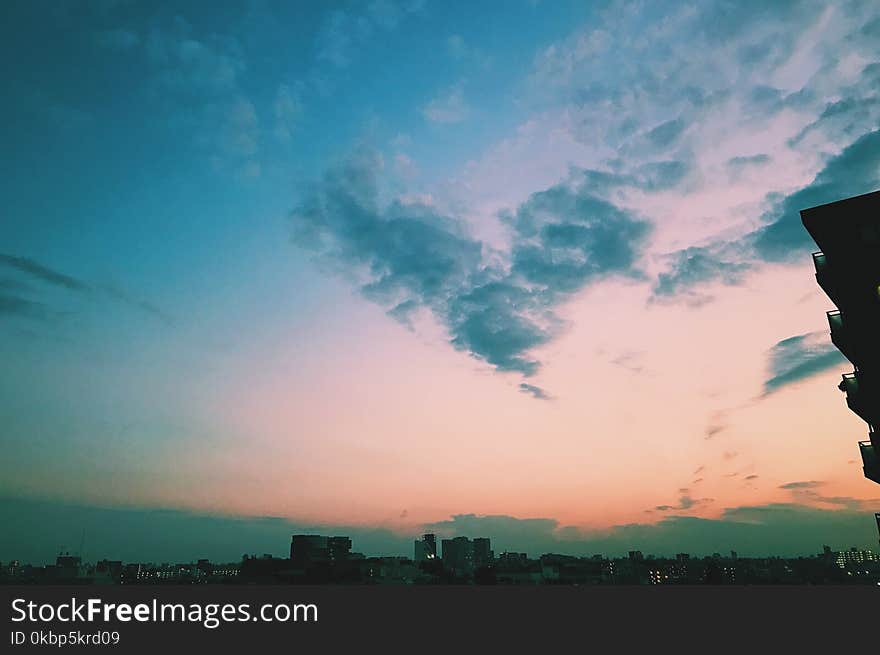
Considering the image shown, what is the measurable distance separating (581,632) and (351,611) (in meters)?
13.0

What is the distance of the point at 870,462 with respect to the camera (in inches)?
1304

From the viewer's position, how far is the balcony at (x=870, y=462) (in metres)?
32.8

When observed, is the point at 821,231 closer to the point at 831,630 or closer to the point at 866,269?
the point at 866,269

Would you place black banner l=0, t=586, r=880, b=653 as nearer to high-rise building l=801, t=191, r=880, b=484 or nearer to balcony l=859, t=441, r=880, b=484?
balcony l=859, t=441, r=880, b=484

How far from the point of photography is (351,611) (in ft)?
95.2

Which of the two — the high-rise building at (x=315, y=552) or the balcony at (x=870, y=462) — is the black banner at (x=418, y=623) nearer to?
the balcony at (x=870, y=462)

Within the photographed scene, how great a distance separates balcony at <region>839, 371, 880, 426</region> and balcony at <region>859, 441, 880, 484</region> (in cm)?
177

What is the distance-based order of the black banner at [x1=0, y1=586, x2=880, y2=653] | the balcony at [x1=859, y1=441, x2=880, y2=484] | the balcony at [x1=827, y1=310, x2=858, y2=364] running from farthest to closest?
the balcony at [x1=827, y1=310, x2=858, y2=364], the balcony at [x1=859, y1=441, x2=880, y2=484], the black banner at [x1=0, y1=586, x2=880, y2=653]

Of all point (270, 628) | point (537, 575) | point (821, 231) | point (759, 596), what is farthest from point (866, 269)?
point (537, 575)

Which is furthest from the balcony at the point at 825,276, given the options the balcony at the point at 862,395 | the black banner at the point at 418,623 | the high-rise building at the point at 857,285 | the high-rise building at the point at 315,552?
the high-rise building at the point at 315,552

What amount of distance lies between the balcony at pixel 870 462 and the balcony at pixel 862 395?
5.80 feet

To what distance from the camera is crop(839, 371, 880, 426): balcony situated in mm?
33312

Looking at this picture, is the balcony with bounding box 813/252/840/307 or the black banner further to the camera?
the balcony with bounding box 813/252/840/307

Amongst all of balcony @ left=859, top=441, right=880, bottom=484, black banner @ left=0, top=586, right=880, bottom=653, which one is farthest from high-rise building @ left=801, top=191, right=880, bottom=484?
black banner @ left=0, top=586, right=880, bottom=653
